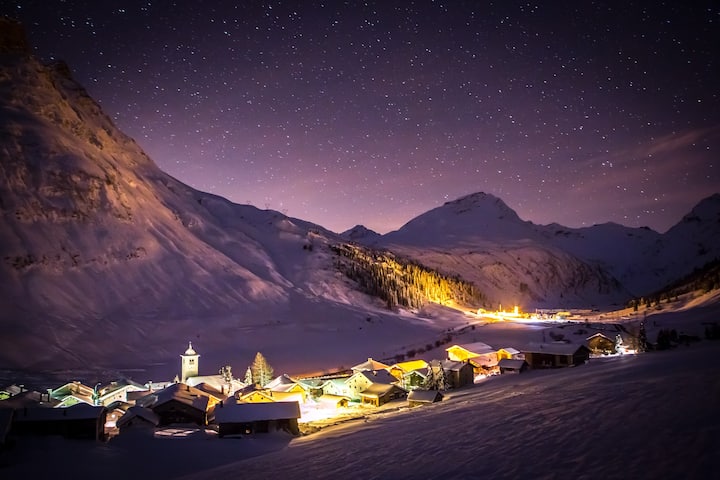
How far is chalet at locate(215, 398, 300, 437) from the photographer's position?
33969mm

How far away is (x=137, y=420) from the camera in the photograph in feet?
120

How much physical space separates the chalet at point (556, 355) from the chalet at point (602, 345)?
7922 mm

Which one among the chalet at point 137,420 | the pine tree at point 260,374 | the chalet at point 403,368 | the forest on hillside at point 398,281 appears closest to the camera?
the chalet at point 137,420

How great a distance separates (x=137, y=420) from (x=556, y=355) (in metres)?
41.3

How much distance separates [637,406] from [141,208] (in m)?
119

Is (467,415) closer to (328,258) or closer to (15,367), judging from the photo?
(15,367)

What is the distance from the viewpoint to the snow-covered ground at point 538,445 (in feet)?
33.9

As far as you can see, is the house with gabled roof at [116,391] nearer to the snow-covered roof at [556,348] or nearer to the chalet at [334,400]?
the chalet at [334,400]

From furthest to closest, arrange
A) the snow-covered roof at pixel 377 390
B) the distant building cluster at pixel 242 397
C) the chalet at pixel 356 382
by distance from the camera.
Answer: the chalet at pixel 356 382 → the snow-covered roof at pixel 377 390 → the distant building cluster at pixel 242 397

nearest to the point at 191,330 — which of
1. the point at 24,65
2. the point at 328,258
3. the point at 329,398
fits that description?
the point at 329,398

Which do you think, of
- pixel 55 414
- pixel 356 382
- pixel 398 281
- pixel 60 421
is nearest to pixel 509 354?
pixel 356 382

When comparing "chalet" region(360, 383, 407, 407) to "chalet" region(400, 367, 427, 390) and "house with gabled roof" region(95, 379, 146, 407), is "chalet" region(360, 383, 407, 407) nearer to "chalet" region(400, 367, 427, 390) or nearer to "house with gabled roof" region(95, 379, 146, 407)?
"chalet" region(400, 367, 427, 390)

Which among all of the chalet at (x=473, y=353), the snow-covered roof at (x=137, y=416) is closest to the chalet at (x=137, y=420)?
the snow-covered roof at (x=137, y=416)

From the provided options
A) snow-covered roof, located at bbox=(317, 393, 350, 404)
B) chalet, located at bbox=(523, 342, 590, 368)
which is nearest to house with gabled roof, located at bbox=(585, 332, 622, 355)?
chalet, located at bbox=(523, 342, 590, 368)
